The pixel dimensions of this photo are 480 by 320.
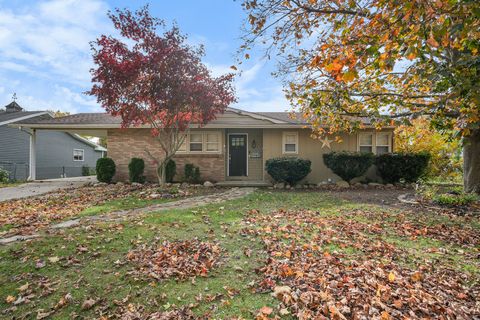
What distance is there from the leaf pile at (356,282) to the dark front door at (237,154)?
31.6 feet

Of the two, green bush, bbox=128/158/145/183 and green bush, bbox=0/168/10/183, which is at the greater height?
green bush, bbox=128/158/145/183

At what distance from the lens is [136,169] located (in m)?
→ 12.7

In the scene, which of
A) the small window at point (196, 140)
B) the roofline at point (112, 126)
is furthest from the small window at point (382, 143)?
the small window at point (196, 140)

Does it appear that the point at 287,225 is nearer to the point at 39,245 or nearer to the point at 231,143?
the point at 39,245

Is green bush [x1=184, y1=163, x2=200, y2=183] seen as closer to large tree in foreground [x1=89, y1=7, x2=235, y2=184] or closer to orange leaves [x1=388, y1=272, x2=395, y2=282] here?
large tree in foreground [x1=89, y1=7, x2=235, y2=184]

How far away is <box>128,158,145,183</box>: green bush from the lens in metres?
12.7

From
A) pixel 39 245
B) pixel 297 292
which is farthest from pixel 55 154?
pixel 297 292

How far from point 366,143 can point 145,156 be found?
1146 cm

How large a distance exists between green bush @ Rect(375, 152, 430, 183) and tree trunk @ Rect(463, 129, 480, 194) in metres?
3.72

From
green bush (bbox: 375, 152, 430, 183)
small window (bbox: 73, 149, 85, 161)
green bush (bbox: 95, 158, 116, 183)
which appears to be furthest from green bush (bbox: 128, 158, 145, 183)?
small window (bbox: 73, 149, 85, 161)

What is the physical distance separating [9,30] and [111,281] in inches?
475

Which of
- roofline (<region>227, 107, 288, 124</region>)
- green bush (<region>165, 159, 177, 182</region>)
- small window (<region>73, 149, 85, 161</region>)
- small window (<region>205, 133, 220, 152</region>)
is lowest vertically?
green bush (<region>165, 159, 177, 182</region>)

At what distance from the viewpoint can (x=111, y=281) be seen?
3156 millimetres

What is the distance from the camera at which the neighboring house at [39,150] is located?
18.0 m
